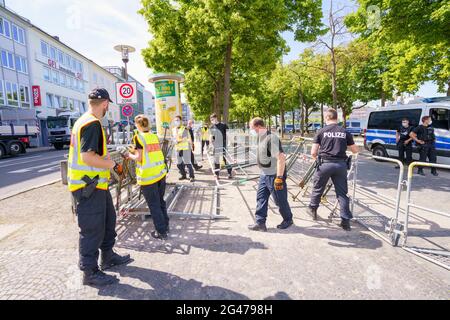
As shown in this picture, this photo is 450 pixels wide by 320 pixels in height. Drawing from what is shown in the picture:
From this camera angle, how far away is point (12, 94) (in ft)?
89.6

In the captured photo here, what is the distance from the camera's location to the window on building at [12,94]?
2664 cm

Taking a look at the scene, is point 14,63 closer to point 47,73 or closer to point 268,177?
point 47,73

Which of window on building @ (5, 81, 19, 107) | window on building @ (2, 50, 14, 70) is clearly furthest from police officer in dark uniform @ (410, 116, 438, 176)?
window on building @ (2, 50, 14, 70)

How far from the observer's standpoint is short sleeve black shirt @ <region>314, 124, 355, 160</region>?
4188 mm

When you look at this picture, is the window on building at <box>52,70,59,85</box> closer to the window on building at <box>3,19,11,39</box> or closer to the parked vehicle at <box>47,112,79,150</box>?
the window on building at <box>3,19,11,39</box>

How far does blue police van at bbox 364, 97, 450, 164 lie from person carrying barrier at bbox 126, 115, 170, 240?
31.8 feet

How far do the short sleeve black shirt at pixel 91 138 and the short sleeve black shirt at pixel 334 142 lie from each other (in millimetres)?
3323

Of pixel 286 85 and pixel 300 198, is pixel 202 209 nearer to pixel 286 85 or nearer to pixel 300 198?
pixel 300 198

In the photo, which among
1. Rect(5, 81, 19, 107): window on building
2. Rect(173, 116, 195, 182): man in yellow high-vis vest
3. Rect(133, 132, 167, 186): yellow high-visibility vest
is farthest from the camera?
Rect(5, 81, 19, 107): window on building

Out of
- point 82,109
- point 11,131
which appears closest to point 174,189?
point 11,131

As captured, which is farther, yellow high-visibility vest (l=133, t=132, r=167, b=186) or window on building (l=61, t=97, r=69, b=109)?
window on building (l=61, t=97, r=69, b=109)

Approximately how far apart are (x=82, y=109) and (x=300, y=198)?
44.8m

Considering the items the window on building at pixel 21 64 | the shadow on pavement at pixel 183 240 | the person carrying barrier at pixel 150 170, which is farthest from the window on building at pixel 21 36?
the person carrying barrier at pixel 150 170
